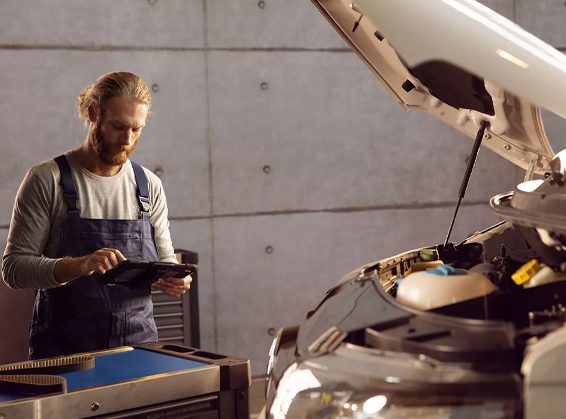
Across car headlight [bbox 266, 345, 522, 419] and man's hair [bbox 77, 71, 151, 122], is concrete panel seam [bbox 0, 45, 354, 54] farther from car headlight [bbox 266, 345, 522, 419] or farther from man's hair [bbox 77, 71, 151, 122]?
car headlight [bbox 266, 345, 522, 419]

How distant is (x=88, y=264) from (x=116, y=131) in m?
0.47

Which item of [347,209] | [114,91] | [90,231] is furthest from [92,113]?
[347,209]

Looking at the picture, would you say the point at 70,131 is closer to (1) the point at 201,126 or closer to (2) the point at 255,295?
(1) the point at 201,126

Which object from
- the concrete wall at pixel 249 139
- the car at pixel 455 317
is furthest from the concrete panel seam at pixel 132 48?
the car at pixel 455 317

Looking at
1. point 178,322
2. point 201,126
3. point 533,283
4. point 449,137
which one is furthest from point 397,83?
point 449,137

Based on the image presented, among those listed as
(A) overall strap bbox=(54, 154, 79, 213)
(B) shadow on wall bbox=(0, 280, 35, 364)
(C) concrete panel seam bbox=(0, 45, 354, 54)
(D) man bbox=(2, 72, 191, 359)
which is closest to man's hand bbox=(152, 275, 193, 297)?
(D) man bbox=(2, 72, 191, 359)

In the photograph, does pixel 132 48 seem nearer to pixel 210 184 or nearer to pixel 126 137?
pixel 210 184

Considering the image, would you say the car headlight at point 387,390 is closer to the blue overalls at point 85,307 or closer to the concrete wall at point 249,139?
the blue overalls at point 85,307

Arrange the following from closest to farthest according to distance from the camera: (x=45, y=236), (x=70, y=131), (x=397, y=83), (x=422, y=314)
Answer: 1. (x=422, y=314)
2. (x=397, y=83)
3. (x=45, y=236)
4. (x=70, y=131)

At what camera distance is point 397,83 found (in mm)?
2207

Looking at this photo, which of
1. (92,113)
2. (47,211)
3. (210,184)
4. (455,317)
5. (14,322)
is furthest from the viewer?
(210,184)

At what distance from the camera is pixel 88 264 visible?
2531 millimetres

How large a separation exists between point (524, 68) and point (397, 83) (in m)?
0.79

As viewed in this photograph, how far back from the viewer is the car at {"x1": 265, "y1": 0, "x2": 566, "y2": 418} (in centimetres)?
124
